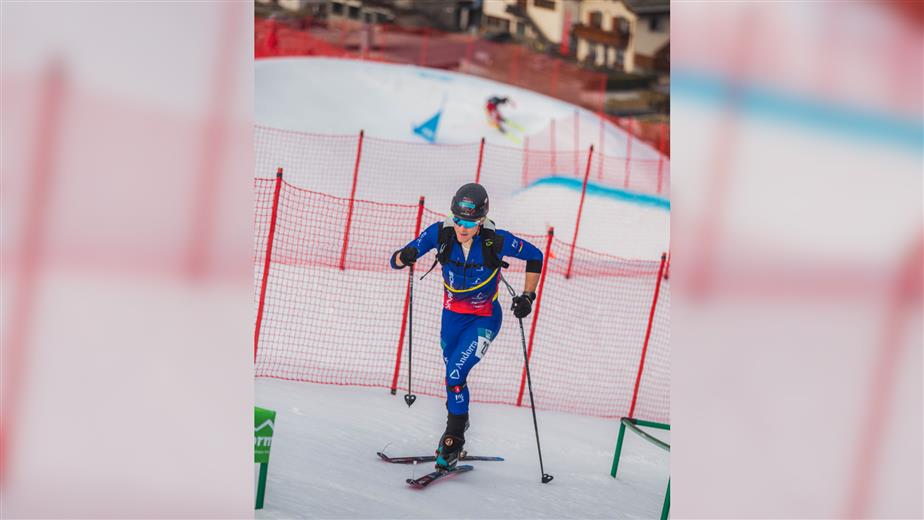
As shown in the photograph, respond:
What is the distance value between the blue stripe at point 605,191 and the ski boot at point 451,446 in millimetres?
9519

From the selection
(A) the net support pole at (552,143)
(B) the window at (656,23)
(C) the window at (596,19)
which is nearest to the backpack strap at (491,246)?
(A) the net support pole at (552,143)

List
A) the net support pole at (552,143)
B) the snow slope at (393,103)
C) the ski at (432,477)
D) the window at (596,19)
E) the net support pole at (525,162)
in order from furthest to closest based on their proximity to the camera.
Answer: the window at (596,19), the snow slope at (393,103), the net support pole at (552,143), the net support pole at (525,162), the ski at (432,477)

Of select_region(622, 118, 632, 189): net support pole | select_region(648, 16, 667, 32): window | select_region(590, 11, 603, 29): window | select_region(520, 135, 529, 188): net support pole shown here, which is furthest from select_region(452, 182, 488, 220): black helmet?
select_region(648, 16, 667, 32): window

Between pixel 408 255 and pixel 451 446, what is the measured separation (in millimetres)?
1012

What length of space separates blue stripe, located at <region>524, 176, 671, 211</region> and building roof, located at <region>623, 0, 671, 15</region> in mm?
13014

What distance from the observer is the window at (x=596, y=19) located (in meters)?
26.4

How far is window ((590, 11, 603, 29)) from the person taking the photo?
26422 millimetres

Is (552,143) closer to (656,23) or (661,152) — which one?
(661,152)

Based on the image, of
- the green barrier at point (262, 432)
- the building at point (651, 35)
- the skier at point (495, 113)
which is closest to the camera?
the green barrier at point (262, 432)

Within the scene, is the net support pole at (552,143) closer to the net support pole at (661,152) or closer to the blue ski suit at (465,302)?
the net support pole at (661,152)

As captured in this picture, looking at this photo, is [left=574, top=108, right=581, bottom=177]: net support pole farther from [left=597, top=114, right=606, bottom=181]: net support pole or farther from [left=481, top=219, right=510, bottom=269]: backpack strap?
[left=481, top=219, right=510, bottom=269]: backpack strap
